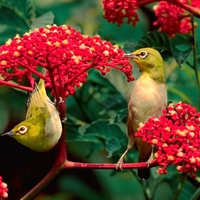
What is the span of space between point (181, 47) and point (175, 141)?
0.64 m

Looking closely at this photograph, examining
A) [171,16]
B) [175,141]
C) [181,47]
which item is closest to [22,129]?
[175,141]

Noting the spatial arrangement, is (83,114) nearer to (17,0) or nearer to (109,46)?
(17,0)

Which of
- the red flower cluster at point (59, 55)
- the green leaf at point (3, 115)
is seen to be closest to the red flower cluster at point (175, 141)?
the red flower cluster at point (59, 55)

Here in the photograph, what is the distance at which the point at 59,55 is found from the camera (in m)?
1.62

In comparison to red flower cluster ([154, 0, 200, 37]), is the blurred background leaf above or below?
below

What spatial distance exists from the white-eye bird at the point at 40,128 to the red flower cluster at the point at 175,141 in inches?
7.4

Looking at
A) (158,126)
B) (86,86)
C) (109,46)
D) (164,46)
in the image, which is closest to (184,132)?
(158,126)

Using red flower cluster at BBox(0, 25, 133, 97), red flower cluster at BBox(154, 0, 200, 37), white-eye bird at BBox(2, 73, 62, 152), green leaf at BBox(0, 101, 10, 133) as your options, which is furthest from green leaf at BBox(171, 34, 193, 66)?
green leaf at BBox(0, 101, 10, 133)

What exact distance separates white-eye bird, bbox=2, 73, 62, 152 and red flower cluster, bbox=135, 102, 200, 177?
19 centimetres

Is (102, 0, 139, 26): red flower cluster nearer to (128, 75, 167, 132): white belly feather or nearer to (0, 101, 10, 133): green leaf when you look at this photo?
(128, 75, 167, 132): white belly feather

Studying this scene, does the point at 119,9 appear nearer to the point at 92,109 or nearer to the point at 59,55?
the point at 59,55

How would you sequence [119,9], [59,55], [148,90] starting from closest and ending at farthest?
1. [59,55]
2. [148,90]
3. [119,9]

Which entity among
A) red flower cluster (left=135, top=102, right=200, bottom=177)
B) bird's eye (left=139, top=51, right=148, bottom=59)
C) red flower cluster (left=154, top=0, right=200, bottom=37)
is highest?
bird's eye (left=139, top=51, right=148, bottom=59)

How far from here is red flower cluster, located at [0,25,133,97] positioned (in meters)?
1.64
